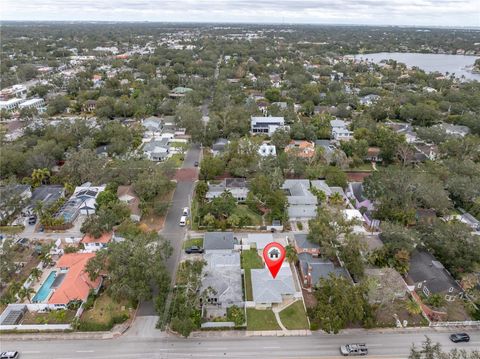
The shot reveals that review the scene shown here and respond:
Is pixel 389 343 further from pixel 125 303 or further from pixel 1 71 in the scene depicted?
pixel 1 71

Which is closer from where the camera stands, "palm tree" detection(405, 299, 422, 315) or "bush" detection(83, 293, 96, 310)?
"palm tree" detection(405, 299, 422, 315)

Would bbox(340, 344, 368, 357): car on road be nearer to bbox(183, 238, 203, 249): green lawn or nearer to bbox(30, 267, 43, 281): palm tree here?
bbox(183, 238, 203, 249): green lawn

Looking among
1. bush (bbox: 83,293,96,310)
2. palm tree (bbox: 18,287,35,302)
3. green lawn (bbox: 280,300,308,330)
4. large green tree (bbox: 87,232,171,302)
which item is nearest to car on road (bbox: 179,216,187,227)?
large green tree (bbox: 87,232,171,302)

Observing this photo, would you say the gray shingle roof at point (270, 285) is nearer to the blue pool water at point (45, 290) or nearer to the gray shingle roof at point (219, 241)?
the gray shingle roof at point (219, 241)

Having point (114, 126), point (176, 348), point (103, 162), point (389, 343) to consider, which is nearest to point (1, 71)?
point (114, 126)

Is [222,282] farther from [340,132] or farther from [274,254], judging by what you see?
[340,132]

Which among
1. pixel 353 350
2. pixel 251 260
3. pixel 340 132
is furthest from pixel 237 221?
pixel 340 132
